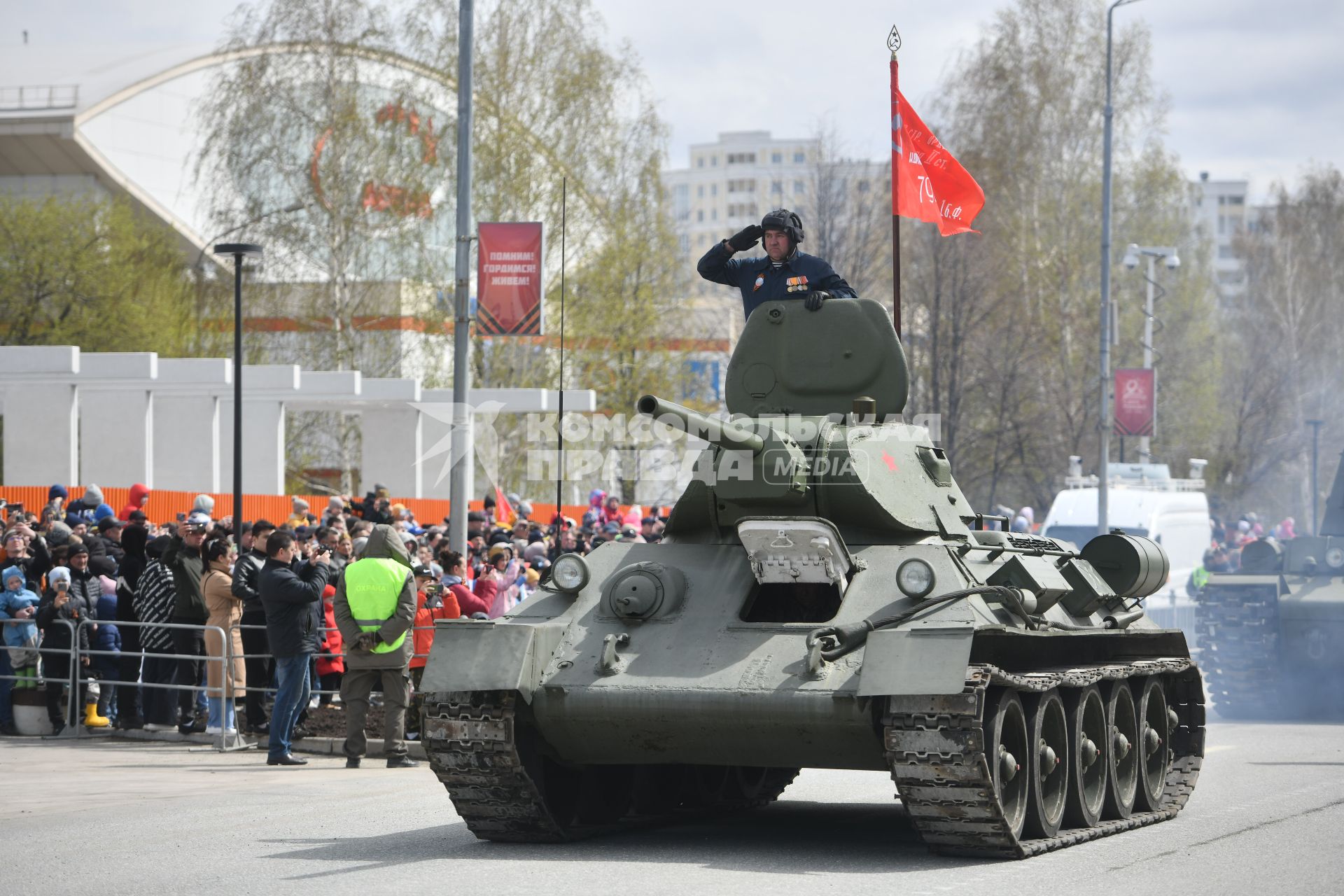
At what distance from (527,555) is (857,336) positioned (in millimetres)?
8646

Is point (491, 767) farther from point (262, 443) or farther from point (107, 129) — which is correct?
point (107, 129)

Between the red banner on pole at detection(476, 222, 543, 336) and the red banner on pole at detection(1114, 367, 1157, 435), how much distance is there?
786 inches

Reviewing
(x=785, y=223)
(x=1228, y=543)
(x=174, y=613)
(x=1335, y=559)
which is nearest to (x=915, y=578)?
(x=785, y=223)

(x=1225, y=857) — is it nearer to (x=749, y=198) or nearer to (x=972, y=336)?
(x=972, y=336)

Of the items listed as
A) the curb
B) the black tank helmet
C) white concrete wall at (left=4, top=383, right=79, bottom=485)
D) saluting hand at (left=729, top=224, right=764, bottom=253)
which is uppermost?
the black tank helmet

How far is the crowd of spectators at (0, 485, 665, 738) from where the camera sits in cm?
1591

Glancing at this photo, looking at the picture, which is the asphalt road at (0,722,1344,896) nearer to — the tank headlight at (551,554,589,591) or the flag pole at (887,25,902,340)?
the tank headlight at (551,554,589,591)

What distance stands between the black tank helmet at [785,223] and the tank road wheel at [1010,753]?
3630 millimetres

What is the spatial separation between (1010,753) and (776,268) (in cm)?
409

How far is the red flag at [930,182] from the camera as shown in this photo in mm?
15680

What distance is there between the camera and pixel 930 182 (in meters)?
16.1

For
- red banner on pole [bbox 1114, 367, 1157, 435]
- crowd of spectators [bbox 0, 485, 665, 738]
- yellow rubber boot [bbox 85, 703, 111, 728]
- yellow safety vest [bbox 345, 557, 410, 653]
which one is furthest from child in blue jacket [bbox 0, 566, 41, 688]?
red banner on pole [bbox 1114, 367, 1157, 435]

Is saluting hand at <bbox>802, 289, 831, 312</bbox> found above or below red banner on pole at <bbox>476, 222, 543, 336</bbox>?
below

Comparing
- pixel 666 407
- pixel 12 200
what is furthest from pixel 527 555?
pixel 12 200
